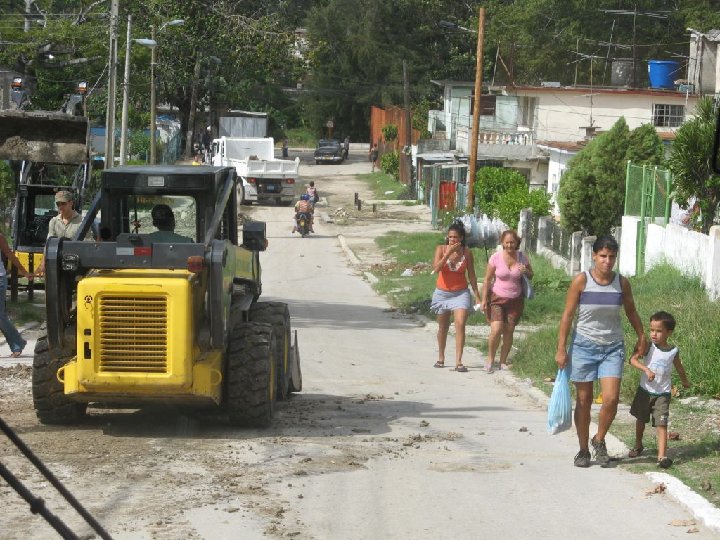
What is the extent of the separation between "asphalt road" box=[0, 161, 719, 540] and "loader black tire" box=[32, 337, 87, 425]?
0.16 metres

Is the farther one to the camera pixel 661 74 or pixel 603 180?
pixel 661 74

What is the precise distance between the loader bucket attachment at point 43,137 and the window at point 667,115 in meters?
33.5

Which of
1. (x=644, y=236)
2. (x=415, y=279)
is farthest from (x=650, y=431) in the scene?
(x=415, y=279)

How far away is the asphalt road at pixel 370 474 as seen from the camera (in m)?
7.73

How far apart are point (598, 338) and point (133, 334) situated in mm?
3540

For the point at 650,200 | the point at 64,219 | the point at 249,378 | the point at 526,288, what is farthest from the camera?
the point at 650,200

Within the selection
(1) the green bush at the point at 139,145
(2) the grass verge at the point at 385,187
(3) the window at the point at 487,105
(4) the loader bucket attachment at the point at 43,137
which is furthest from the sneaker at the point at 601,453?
(3) the window at the point at 487,105

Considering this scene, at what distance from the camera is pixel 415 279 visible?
2917cm

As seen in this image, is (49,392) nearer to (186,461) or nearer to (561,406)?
(186,461)

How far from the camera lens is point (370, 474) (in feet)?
29.9

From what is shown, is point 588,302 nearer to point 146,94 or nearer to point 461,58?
point 146,94

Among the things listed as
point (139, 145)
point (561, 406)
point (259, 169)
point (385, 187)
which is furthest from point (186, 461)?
point (385, 187)

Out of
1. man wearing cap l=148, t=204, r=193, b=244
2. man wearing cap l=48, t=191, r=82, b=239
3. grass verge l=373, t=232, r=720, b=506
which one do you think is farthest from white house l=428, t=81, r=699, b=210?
man wearing cap l=148, t=204, r=193, b=244

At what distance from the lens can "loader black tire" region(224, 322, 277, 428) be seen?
1048cm
